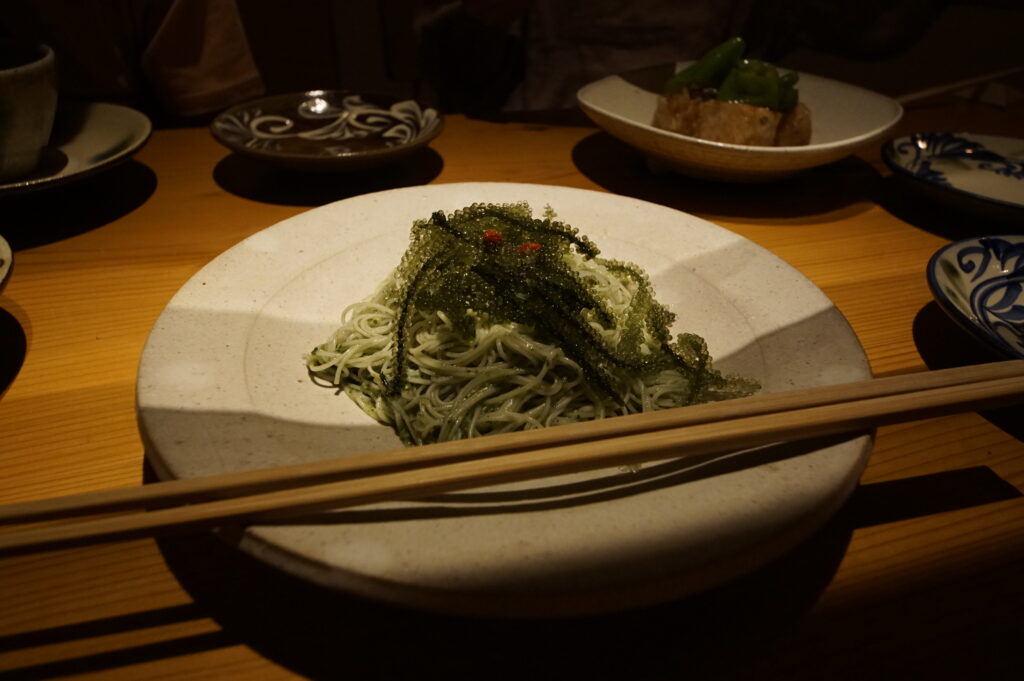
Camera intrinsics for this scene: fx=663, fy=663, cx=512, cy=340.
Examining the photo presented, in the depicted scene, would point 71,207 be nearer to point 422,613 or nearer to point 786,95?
point 422,613

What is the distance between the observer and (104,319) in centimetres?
189

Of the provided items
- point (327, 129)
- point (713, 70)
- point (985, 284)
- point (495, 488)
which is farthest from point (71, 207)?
point (985, 284)

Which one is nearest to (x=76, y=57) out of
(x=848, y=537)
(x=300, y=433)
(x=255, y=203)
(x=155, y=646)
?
(x=255, y=203)

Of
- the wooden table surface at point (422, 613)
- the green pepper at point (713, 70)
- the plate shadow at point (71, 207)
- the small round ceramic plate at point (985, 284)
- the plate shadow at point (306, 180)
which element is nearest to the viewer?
the wooden table surface at point (422, 613)

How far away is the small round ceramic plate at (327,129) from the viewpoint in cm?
247

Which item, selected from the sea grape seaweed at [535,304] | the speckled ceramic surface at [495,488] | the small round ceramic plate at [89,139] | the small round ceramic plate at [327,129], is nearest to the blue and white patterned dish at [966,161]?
the speckled ceramic surface at [495,488]

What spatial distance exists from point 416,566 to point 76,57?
382 centimetres

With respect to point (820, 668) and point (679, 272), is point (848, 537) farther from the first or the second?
point (679, 272)

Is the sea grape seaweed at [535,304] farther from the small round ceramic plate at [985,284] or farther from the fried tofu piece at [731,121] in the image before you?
the fried tofu piece at [731,121]

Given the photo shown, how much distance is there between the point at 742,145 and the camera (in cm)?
262

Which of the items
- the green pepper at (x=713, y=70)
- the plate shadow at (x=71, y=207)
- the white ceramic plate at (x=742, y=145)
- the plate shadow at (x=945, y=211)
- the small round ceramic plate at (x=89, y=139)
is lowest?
the plate shadow at (x=945, y=211)

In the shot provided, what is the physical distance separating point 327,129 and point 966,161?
273 centimetres

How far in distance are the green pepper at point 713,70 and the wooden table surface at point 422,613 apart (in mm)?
1023

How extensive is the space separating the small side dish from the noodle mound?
1.26 metres
